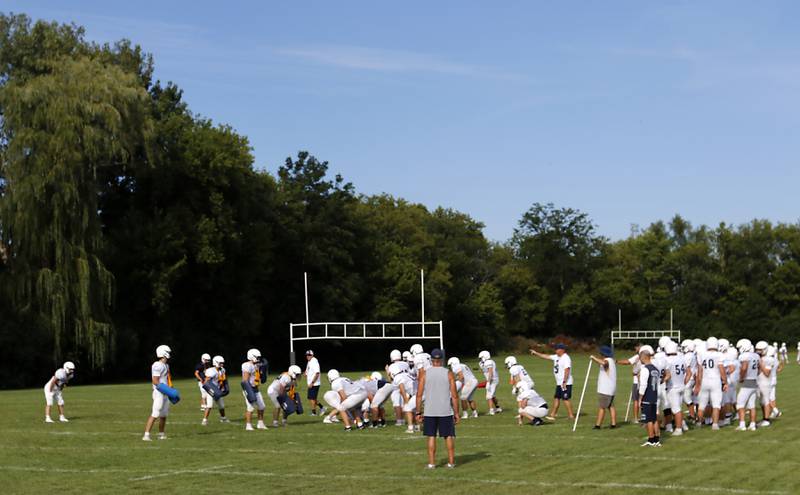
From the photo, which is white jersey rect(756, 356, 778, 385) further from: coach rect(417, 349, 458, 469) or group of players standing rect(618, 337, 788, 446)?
coach rect(417, 349, 458, 469)

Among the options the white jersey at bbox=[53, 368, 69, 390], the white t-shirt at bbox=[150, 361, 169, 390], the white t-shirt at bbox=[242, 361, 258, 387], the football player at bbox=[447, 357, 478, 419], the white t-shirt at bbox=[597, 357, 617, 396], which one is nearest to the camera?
the white t-shirt at bbox=[150, 361, 169, 390]

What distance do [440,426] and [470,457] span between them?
167 cm

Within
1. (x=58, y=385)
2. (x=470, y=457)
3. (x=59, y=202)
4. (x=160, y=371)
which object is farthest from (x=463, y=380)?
(x=59, y=202)

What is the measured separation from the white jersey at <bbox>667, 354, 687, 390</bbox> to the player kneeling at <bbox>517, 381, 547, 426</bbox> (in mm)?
3613

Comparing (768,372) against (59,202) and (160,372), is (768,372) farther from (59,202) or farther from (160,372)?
(59,202)

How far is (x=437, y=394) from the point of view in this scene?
634 inches

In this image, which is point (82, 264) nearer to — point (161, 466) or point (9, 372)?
point (9, 372)

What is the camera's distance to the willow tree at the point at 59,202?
1873 inches

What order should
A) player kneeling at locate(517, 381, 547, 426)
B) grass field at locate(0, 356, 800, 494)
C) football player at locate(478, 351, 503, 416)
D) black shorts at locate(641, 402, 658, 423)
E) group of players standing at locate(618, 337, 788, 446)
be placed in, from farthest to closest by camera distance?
football player at locate(478, 351, 503, 416) < player kneeling at locate(517, 381, 547, 426) < group of players standing at locate(618, 337, 788, 446) < black shorts at locate(641, 402, 658, 423) < grass field at locate(0, 356, 800, 494)

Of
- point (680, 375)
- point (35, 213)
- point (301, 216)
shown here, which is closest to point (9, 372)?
point (35, 213)

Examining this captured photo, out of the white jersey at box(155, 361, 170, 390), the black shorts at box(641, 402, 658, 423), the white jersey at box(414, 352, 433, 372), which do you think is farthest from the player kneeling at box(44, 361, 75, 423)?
the black shorts at box(641, 402, 658, 423)

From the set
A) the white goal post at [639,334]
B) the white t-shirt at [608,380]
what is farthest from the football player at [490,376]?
the white goal post at [639,334]

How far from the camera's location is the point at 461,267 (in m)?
100

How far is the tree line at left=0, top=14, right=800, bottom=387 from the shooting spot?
48.2 m
